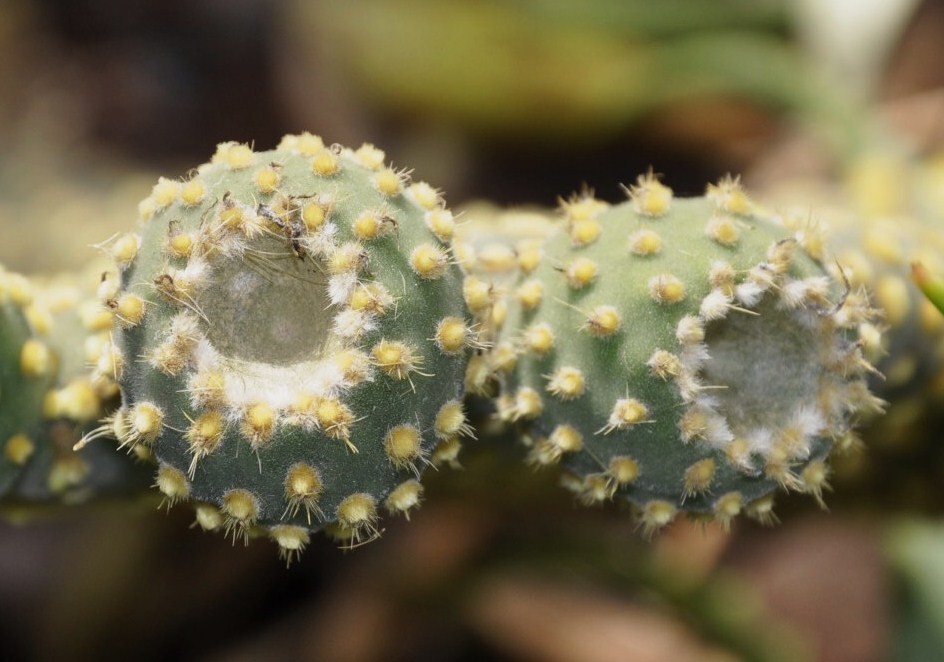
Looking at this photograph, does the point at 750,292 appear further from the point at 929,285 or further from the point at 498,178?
the point at 498,178

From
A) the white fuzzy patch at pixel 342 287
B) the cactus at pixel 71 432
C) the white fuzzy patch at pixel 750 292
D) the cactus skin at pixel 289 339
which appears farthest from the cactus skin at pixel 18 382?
the white fuzzy patch at pixel 750 292

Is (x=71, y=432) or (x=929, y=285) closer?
(x=929, y=285)

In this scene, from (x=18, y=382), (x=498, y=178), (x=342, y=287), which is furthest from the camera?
(x=498, y=178)

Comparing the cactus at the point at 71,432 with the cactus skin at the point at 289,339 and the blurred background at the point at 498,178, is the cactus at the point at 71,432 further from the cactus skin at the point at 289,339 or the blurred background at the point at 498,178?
the blurred background at the point at 498,178

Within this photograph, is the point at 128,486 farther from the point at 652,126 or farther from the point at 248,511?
the point at 652,126

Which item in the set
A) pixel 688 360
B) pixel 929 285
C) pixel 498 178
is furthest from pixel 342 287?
pixel 498 178

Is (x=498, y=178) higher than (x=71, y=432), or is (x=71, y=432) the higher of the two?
(x=498, y=178)

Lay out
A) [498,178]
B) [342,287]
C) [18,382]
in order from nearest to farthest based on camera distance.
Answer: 1. [342,287]
2. [18,382]
3. [498,178]
